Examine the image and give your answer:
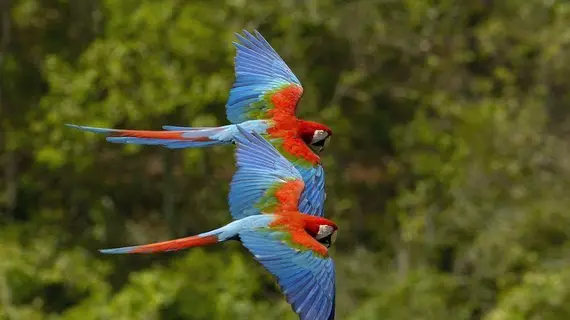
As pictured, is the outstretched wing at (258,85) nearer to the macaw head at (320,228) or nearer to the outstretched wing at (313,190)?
the outstretched wing at (313,190)

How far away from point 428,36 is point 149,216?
1.57 metres

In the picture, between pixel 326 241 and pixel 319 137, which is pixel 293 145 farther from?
pixel 326 241

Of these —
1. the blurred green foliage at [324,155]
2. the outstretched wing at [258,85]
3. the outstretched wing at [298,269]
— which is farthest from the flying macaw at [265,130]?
the blurred green foliage at [324,155]

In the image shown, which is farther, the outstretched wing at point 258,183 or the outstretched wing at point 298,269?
the outstretched wing at point 258,183

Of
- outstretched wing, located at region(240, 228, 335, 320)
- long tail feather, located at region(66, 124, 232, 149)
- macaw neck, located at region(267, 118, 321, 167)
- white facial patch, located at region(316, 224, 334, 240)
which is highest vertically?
macaw neck, located at region(267, 118, 321, 167)

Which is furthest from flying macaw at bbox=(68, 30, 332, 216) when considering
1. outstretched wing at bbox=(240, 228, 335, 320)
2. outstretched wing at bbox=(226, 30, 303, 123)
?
outstretched wing at bbox=(240, 228, 335, 320)

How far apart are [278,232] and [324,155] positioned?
3.32 metres

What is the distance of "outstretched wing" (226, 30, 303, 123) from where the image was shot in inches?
58.0

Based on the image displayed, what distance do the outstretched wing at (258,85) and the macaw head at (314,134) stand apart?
6 cm

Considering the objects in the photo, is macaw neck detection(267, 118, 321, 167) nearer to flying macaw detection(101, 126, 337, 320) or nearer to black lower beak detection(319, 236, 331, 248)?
flying macaw detection(101, 126, 337, 320)

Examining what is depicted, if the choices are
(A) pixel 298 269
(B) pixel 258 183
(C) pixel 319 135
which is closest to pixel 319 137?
(C) pixel 319 135

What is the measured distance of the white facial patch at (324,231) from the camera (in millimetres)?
1269

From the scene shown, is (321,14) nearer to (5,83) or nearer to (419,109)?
(419,109)

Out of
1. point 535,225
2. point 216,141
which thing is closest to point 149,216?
point 535,225
